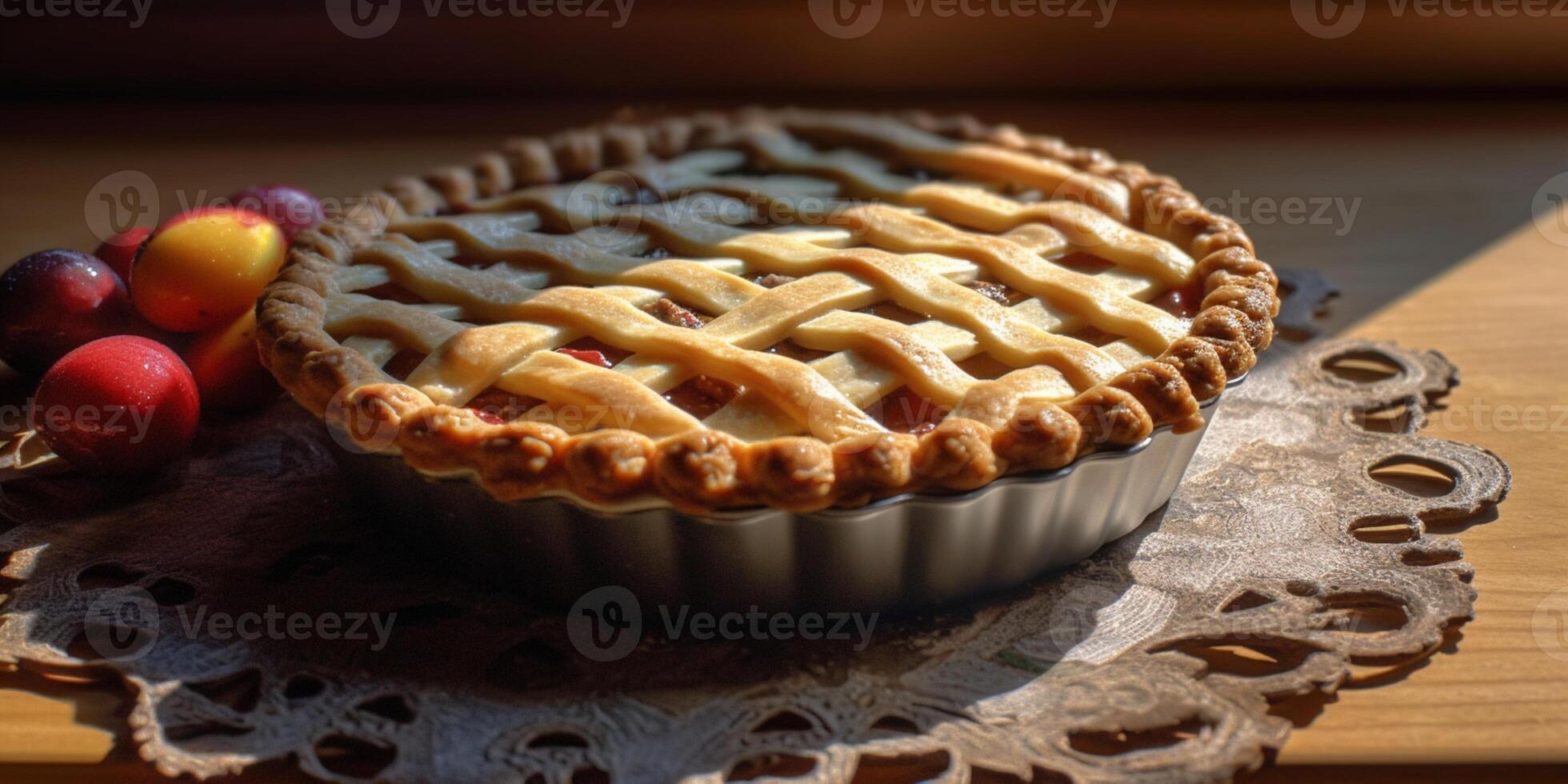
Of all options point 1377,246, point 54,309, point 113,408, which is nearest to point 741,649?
point 113,408

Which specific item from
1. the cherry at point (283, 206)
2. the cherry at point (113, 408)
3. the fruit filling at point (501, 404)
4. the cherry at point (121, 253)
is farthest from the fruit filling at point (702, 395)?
the cherry at point (121, 253)

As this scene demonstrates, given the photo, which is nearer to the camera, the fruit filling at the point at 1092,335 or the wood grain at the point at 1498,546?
the wood grain at the point at 1498,546

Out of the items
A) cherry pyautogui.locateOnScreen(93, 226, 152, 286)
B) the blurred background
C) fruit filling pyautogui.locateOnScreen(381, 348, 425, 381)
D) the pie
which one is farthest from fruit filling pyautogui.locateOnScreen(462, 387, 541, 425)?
the blurred background

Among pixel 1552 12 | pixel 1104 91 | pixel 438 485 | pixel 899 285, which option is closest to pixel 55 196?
pixel 438 485

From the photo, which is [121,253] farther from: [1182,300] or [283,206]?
[1182,300]

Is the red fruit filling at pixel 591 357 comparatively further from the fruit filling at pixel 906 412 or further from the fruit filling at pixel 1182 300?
the fruit filling at pixel 1182 300

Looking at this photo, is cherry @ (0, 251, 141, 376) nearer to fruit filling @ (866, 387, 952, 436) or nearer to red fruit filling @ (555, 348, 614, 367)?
red fruit filling @ (555, 348, 614, 367)
